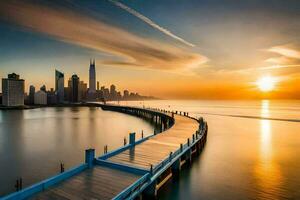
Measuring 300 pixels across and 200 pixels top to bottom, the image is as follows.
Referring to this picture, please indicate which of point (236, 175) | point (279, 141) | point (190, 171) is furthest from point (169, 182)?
point (279, 141)

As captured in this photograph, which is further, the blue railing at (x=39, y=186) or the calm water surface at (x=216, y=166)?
the calm water surface at (x=216, y=166)

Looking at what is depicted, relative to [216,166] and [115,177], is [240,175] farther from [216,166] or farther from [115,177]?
[115,177]

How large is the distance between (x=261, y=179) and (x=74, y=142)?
32.7 m

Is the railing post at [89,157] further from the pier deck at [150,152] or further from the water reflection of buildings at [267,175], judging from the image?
the water reflection of buildings at [267,175]

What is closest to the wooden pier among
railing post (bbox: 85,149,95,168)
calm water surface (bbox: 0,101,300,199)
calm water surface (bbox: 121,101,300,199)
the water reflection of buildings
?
railing post (bbox: 85,149,95,168)

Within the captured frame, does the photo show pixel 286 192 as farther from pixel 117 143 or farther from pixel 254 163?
pixel 117 143

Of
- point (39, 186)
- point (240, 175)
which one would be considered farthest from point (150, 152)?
point (39, 186)

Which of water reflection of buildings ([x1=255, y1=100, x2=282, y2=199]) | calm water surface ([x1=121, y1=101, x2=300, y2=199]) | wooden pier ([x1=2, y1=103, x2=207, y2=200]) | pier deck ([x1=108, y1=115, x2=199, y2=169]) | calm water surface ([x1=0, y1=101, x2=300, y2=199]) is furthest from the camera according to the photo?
calm water surface ([x1=0, y1=101, x2=300, y2=199])

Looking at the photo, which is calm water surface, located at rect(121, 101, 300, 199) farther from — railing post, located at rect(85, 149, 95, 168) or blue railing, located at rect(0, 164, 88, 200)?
blue railing, located at rect(0, 164, 88, 200)

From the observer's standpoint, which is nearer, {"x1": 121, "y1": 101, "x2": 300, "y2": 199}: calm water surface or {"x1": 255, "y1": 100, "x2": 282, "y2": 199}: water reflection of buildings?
{"x1": 121, "y1": 101, "x2": 300, "y2": 199}: calm water surface

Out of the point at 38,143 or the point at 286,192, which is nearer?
the point at 286,192

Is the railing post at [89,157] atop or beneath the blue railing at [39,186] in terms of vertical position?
atop

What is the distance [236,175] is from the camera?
2241 centimetres

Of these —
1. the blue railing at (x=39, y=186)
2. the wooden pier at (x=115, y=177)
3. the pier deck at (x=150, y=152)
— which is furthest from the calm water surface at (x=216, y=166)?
the blue railing at (x=39, y=186)
